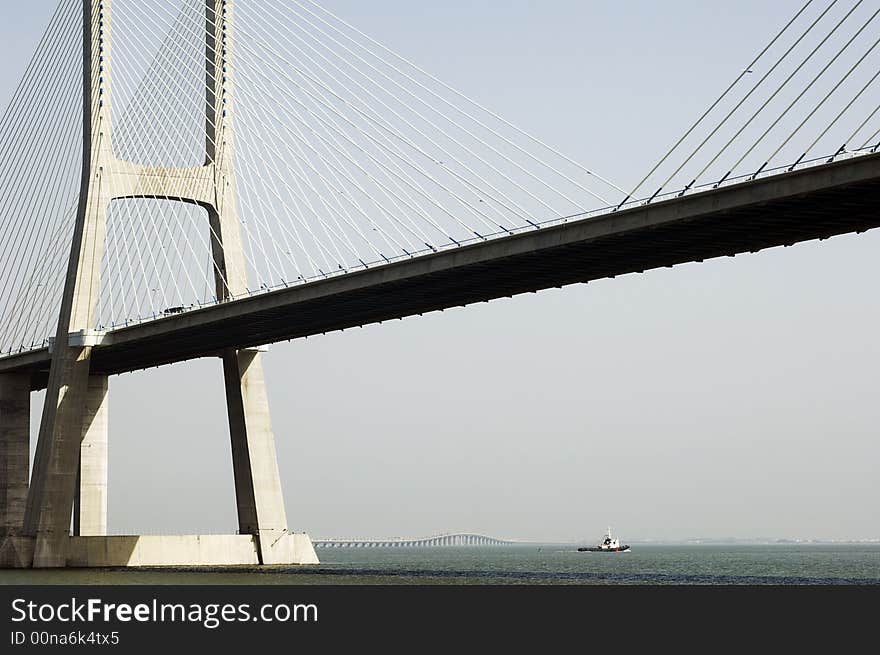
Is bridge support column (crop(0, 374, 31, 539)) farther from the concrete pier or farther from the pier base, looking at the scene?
the concrete pier

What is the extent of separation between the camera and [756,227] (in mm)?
42406

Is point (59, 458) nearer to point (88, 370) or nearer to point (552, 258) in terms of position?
point (88, 370)

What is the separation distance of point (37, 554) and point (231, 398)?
9.22 m

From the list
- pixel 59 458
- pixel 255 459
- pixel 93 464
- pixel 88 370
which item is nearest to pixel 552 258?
pixel 255 459

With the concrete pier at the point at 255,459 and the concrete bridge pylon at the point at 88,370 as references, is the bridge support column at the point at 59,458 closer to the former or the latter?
the concrete bridge pylon at the point at 88,370

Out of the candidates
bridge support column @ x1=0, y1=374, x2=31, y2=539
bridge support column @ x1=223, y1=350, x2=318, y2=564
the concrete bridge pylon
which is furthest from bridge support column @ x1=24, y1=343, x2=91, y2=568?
bridge support column @ x1=0, y1=374, x2=31, y2=539

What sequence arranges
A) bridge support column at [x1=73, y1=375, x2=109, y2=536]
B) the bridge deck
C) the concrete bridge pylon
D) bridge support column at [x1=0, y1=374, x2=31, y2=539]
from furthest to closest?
1. bridge support column at [x1=0, y1=374, x2=31, y2=539]
2. bridge support column at [x1=73, y1=375, x2=109, y2=536]
3. the concrete bridge pylon
4. the bridge deck

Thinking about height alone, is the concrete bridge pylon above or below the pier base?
above

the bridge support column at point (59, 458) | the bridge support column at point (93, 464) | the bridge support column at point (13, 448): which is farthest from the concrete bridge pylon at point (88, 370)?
the bridge support column at point (13, 448)

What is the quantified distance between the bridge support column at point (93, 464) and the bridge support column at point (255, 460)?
8513mm

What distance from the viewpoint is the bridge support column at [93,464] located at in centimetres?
6925

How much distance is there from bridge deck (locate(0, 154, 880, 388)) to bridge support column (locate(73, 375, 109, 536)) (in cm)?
549

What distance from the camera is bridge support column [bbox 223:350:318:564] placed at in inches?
2457
